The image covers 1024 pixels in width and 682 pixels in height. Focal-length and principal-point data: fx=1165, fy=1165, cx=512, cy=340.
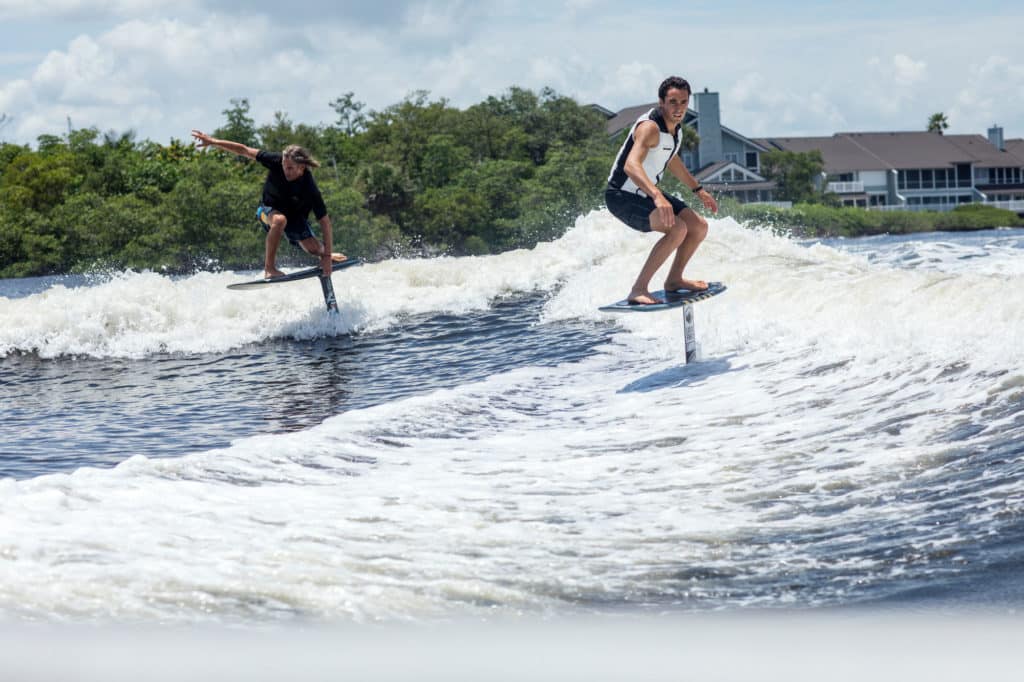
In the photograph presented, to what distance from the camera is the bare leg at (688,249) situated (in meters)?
9.05

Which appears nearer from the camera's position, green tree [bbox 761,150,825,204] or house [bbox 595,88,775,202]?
house [bbox 595,88,775,202]

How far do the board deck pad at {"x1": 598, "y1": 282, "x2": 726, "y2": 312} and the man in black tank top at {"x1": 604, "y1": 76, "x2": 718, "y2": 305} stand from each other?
7 cm

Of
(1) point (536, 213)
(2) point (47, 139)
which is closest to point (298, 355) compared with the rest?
(1) point (536, 213)

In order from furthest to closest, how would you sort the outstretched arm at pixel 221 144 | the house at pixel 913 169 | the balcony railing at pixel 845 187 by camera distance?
the house at pixel 913 169 < the balcony railing at pixel 845 187 < the outstretched arm at pixel 221 144

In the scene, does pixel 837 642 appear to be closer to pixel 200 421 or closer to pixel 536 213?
pixel 200 421

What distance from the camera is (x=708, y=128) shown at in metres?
74.2

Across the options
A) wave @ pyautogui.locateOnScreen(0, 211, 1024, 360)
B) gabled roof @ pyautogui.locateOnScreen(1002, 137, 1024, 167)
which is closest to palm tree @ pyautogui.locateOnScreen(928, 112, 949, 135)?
A: gabled roof @ pyautogui.locateOnScreen(1002, 137, 1024, 167)

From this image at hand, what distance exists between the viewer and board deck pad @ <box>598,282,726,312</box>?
28.3ft

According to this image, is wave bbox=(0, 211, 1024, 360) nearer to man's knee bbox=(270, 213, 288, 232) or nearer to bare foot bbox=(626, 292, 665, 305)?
bare foot bbox=(626, 292, 665, 305)

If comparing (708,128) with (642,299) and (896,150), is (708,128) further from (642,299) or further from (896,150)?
(642,299)

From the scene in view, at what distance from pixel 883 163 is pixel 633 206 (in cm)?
8203

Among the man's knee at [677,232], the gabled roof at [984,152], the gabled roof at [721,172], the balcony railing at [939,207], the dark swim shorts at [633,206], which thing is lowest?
the man's knee at [677,232]

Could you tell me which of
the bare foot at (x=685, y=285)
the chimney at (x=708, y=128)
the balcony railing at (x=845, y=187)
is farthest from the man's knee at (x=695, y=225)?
the balcony railing at (x=845, y=187)

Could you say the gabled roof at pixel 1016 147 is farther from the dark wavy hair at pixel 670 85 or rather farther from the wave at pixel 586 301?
the dark wavy hair at pixel 670 85
